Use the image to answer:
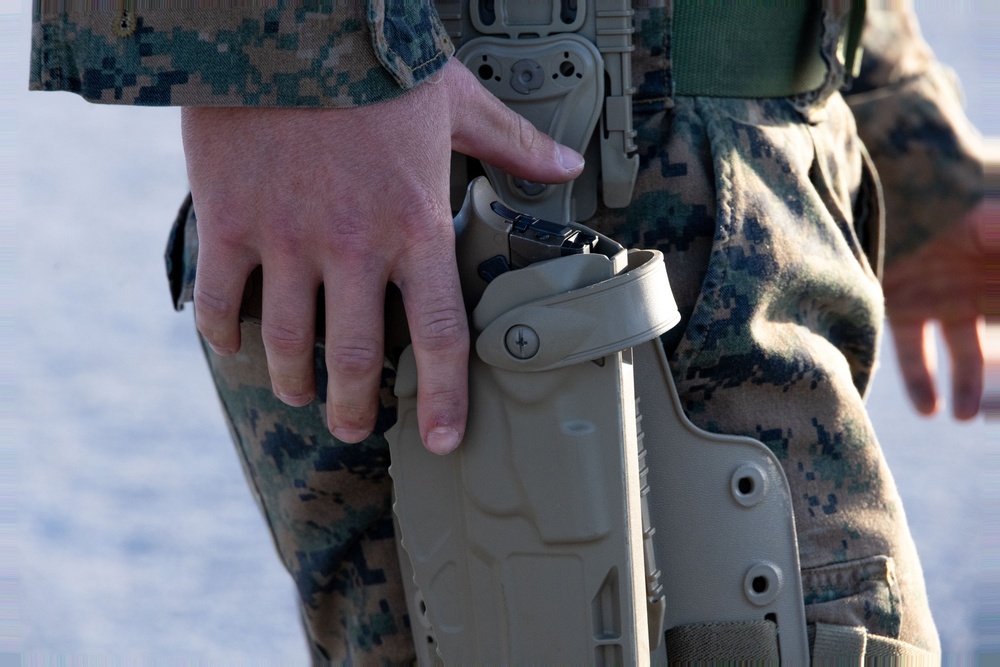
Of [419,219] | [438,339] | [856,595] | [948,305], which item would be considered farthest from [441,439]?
[948,305]

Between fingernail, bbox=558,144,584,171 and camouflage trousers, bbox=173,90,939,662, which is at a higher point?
fingernail, bbox=558,144,584,171

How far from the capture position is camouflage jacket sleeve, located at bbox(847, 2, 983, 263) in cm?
210

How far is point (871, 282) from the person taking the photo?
1662 millimetres

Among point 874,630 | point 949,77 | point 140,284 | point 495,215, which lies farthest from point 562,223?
point 140,284

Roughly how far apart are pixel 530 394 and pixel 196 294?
40cm

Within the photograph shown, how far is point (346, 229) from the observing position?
121cm

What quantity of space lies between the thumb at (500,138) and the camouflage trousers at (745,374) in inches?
4.7

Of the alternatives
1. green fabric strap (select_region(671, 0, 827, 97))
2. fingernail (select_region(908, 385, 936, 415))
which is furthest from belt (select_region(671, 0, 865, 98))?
fingernail (select_region(908, 385, 936, 415))

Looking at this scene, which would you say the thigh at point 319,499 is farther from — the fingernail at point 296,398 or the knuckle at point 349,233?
the knuckle at point 349,233

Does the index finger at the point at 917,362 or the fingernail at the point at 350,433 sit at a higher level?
the fingernail at the point at 350,433

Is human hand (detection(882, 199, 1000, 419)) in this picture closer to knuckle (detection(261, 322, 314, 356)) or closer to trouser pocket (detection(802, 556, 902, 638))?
trouser pocket (detection(802, 556, 902, 638))

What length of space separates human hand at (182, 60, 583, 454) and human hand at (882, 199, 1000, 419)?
1213mm

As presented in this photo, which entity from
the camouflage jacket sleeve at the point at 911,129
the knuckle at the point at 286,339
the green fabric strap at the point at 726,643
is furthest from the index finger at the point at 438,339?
the camouflage jacket sleeve at the point at 911,129

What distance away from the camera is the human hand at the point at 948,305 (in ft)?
7.07
